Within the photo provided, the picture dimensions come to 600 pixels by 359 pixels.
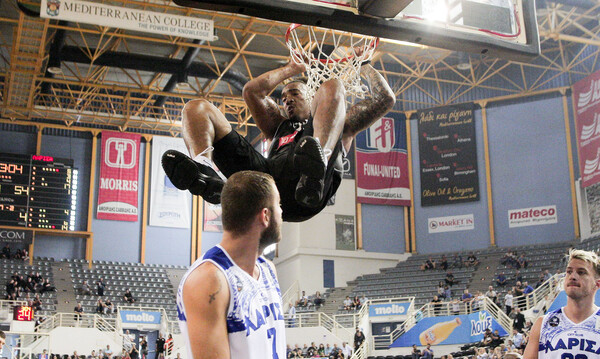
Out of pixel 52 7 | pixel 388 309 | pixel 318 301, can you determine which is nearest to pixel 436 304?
pixel 388 309

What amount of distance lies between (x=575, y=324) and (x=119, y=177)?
28.2m

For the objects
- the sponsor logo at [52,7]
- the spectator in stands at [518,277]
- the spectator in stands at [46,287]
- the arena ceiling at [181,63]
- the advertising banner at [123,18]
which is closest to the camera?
the sponsor logo at [52,7]

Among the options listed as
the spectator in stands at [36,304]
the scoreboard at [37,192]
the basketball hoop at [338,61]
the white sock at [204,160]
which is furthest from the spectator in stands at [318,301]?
the white sock at [204,160]

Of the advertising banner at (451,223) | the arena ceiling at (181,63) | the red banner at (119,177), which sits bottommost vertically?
the advertising banner at (451,223)

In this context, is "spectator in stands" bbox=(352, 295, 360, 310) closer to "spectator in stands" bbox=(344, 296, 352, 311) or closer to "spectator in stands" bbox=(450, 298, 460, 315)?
"spectator in stands" bbox=(344, 296, 352, 311)

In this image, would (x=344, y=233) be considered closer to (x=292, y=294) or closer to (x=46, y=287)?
(x=292, y=294)

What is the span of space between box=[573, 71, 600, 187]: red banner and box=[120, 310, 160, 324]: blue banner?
16.3m

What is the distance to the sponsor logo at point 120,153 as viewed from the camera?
102ft

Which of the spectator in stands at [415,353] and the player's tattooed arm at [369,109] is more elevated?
the player's tattooed arm at [369,109]

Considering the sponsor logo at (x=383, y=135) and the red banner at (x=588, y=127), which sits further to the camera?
the sponsor logo at (x=383, y=135)

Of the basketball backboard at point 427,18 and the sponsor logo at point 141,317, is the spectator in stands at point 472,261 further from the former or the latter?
the basketball backboard at point 427,18

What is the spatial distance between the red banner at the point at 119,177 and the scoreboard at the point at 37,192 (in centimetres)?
379

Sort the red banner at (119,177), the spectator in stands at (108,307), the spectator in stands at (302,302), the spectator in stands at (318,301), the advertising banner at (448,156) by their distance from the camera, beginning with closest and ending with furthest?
the spectator in stands at (108,307), the spectator in stands at (318,301), the spectator in stands at (302,302), the advertising banner at (448,156), the red banner at (119,177)

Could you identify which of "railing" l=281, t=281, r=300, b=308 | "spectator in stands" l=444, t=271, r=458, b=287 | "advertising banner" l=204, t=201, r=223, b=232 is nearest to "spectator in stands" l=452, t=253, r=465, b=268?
"spectator in stands" l=444, t=271, r=458, b=287
